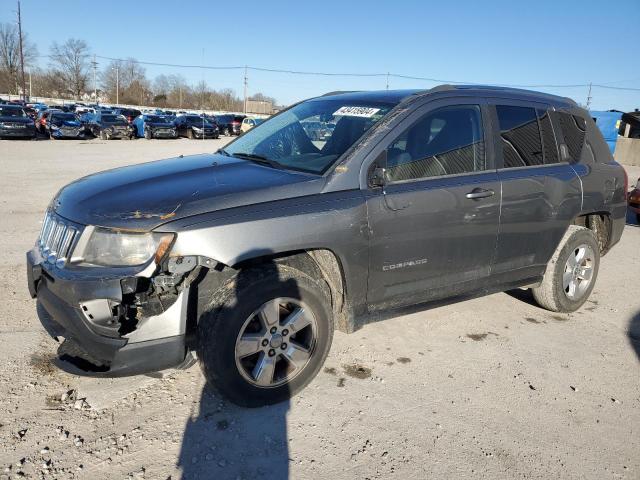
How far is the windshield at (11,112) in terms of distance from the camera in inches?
1003

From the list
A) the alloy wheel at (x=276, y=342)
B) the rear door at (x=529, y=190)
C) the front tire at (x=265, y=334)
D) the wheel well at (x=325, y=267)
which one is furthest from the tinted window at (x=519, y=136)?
the alloy wheel at (x=276, y=342)

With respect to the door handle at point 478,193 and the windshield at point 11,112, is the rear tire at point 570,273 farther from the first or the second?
the windshield at point 11,112

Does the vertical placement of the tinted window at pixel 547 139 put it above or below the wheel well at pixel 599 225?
above

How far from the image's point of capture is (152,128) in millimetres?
31234

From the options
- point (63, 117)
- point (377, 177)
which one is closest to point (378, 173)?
point (377, 177)

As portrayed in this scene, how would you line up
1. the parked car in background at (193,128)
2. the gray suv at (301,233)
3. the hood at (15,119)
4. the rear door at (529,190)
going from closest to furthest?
the gray suv at (301,233), the rear door at (529,190), the hood at (15,119), the parked car in background at (193,128)

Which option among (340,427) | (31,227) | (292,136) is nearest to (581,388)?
(340,427)

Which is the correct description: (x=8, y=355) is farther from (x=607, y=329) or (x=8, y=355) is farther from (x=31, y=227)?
(x=607, y=329)

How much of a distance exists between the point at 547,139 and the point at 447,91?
4.11 ft

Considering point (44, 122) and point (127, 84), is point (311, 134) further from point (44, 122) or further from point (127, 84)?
point (127, 84)

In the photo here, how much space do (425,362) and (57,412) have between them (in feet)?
8.12

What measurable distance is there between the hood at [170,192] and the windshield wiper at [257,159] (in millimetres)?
81

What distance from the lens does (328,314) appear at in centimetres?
318

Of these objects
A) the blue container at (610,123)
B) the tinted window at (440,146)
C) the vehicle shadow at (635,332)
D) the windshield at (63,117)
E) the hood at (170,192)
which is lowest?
the vehicle shadow at (635,332)
